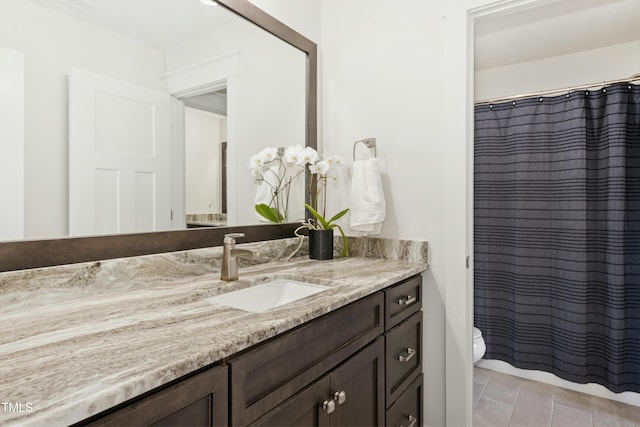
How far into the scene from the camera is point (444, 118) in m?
1.62

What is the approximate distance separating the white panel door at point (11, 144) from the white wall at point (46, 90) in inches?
0.5

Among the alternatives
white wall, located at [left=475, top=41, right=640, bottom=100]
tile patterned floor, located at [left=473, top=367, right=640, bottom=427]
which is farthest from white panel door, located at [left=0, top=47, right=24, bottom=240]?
white wall, located at [left=475, top=41, right=640, bottom=100]

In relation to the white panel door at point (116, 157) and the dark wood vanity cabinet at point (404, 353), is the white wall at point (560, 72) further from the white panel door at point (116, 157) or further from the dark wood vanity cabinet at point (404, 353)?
the white panel door at point (116, 157)

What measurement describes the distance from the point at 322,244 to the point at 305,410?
87 cm

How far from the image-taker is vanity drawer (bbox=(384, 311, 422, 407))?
4.39 feet

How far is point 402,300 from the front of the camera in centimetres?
145

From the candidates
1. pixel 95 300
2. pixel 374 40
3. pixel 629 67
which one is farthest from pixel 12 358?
pixel 629 67

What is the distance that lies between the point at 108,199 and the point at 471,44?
1579mm

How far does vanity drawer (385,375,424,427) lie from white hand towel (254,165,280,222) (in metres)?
0.96

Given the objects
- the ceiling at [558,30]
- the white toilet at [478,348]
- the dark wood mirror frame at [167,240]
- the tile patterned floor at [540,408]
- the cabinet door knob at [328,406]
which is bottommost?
the tile patterned floor at [540,408]

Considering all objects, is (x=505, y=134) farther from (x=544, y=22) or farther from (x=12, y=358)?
(x=12, y=358)

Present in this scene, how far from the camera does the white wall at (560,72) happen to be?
2.38 m

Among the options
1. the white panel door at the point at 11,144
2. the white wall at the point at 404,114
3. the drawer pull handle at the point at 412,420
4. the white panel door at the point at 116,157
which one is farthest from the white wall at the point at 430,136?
the white panel door at the point at 11,144

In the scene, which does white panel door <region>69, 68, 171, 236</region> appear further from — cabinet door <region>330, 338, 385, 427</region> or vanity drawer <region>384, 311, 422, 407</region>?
vanity drawer <region>384, 311, 422, 407</region>
